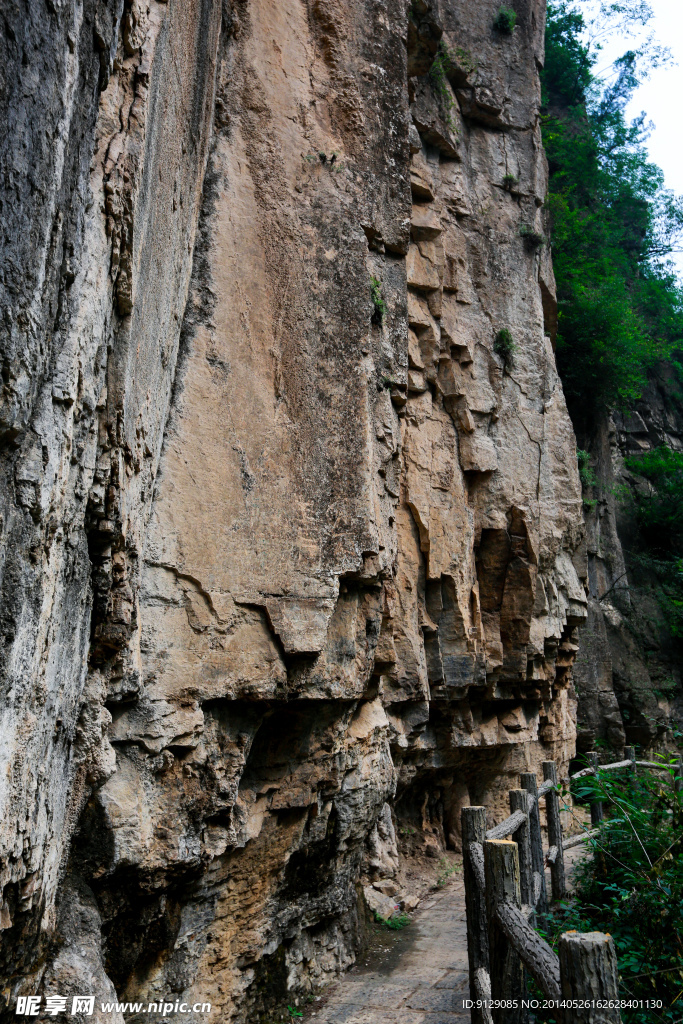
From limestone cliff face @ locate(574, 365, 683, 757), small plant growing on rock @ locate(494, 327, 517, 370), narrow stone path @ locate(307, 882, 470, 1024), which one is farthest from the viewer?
limestone cliff face @ locate(574, 365, 683, 757)

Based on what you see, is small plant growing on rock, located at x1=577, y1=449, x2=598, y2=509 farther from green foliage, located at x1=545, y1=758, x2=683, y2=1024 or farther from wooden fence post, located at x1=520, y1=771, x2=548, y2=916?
green foliage, located at x1=545, y1=758, x2=683, y2=1024

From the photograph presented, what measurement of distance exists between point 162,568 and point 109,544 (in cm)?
80

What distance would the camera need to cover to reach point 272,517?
4863mm

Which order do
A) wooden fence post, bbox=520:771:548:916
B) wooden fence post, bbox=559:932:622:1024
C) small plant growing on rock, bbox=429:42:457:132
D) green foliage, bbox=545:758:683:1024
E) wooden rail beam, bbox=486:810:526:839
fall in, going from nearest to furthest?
wooden fence post, bbox=559:932:622:1024, green foliage, bbox=545:758:683:1024, wooden rail beam, bbox=486:810:526:839, wooden fence post, bbox=520:771:548:916, small plant growing on rock, bbox=429:42:457:132

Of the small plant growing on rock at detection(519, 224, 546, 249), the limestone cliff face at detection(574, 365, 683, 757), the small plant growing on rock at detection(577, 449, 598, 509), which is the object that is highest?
the small plant growing on rock at detection(519, 224, 546, 249)

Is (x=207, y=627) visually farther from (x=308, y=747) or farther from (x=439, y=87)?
(x=439, y=87)

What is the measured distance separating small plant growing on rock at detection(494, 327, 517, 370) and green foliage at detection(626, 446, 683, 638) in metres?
7.91

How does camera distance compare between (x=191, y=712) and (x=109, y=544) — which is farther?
(x=191, y=712)

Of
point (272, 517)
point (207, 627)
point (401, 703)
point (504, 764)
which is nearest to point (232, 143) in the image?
point (272, 517)

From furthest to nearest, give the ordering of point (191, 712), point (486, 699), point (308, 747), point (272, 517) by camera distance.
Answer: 1. point (486, 699)
2. point (308, 747)
3. point (272, 517)
4. point (191, 712)

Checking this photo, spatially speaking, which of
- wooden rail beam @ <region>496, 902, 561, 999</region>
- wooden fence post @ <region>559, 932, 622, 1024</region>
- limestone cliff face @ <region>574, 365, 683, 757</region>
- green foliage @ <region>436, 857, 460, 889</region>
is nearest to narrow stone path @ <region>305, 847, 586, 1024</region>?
green foliage @ <region>436, 857, 460, 889</region>

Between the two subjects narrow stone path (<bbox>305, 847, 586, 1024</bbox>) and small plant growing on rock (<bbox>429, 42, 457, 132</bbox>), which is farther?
small plant growing on rock (<bbox>429, 42, 457, 132</bbox>)

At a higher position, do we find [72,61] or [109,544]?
[72,61]

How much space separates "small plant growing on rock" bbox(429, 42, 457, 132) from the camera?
9.91m
